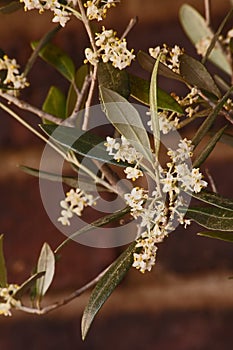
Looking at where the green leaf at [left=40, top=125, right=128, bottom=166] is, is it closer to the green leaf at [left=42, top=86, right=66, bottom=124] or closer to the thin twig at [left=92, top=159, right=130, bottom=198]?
the thin twig at [left=92, top=159, right=130, bottom=198]

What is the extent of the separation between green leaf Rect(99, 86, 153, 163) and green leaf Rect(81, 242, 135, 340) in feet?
0.19

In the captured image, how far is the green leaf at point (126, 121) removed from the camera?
1.33ft

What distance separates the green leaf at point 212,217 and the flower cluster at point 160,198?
0.01 meters

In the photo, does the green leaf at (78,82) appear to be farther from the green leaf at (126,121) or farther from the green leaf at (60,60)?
the green leaf at (126,121)

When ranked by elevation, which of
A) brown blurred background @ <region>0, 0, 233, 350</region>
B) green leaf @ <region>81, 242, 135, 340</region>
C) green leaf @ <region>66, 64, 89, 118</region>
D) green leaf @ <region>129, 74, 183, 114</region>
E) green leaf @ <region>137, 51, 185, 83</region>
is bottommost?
brown blurred background @ <region>0, 0, 233, 350</region>

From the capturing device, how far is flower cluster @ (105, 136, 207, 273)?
393 millimetres

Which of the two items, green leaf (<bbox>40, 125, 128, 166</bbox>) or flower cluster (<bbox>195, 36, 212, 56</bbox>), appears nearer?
green leaf (<bbox>40, 125, 128, 166</bbox>)

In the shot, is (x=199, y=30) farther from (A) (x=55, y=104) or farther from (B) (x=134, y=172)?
(B) (x=134, y=172)

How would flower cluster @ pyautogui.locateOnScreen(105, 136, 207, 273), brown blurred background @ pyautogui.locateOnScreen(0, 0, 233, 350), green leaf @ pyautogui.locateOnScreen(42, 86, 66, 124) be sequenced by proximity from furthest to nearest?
brown blurred background @ pyautogui.locateOnScreen(0, 0, 233, 350)
green leaf @ pyautogui.locateOnScreen(42, 86, 66, 124)
flower cluster @ pyautogui.locateOnScreen(105, 136, 207, 273)

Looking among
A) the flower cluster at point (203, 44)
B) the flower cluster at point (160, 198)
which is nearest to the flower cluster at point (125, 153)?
the flower cluster at point (160, 198)

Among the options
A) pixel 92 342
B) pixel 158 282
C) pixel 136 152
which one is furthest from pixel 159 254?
pixel 136 152

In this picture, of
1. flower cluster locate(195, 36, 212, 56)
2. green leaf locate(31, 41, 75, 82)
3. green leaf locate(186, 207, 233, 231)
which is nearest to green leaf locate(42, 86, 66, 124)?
green leaf locate(31, 41, 75, 82)

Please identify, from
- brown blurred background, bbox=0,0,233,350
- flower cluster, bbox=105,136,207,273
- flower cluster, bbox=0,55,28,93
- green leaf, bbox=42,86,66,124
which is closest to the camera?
flower cluster, bbox=105,136,207,273

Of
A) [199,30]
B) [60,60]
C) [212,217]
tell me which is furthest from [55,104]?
[212,217]
